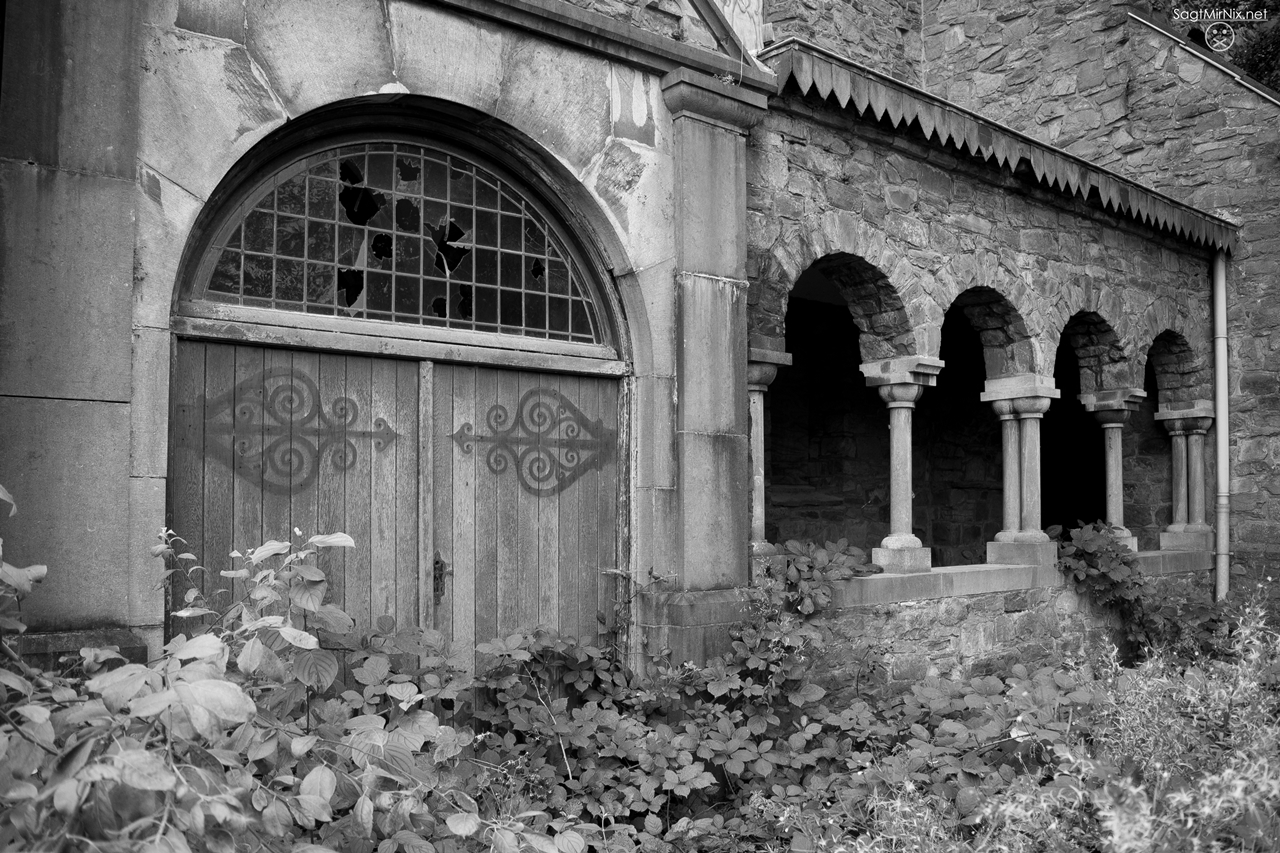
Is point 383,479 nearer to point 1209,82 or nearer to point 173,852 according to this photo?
point 173,852

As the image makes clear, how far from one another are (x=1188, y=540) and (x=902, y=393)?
3.87 m

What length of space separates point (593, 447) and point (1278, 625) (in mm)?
5574

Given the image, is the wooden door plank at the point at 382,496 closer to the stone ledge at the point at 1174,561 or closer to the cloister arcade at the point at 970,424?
the cloister arcade at the point at 970,424

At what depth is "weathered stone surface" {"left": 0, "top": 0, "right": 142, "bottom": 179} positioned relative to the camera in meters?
3.01

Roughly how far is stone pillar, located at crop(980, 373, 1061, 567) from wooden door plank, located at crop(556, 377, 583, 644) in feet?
11.1

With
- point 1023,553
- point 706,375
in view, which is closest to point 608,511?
point 706,375

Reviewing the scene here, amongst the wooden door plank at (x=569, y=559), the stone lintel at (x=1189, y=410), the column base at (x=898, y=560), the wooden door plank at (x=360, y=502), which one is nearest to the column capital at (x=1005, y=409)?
the column base at (x=898, y=560)

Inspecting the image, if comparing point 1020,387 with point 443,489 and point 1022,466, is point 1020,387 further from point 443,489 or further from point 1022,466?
point 443,489

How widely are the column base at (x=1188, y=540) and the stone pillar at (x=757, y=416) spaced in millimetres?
4893

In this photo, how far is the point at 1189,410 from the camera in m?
8.36

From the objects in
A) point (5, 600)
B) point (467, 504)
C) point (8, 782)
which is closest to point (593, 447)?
point (467, 504)

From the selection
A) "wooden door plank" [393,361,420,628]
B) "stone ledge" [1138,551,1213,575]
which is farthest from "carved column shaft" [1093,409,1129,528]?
"wooden door plank" [393,361,420,628]

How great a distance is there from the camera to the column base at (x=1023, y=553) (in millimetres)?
6629

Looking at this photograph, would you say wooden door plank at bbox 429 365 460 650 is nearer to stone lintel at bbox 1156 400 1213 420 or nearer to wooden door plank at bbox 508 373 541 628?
wooden door plank at bbox 508 373 541 628
